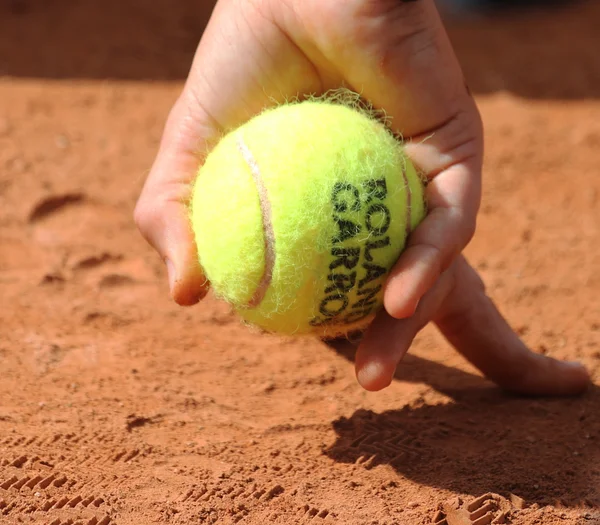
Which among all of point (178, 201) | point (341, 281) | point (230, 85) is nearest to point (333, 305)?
point (341, 281)

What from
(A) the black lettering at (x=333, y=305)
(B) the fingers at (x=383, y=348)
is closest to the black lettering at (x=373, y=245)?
(A) the black lettering at (x=333, y=305)

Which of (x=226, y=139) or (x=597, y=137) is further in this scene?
(x=597, y=137)

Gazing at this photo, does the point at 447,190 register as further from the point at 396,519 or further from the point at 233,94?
the point at 396,519

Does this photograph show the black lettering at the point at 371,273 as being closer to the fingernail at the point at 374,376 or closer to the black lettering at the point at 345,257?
the black lettering at the point at 345,257

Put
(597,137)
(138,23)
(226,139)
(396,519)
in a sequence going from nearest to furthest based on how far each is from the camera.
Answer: (396,519) → (226,139) → (597,137) → (138,23)

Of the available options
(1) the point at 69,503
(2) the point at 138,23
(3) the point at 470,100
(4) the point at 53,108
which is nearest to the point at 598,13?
(2) the point at 138,23

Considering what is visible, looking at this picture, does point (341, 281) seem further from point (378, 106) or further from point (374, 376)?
point (378, 106)
